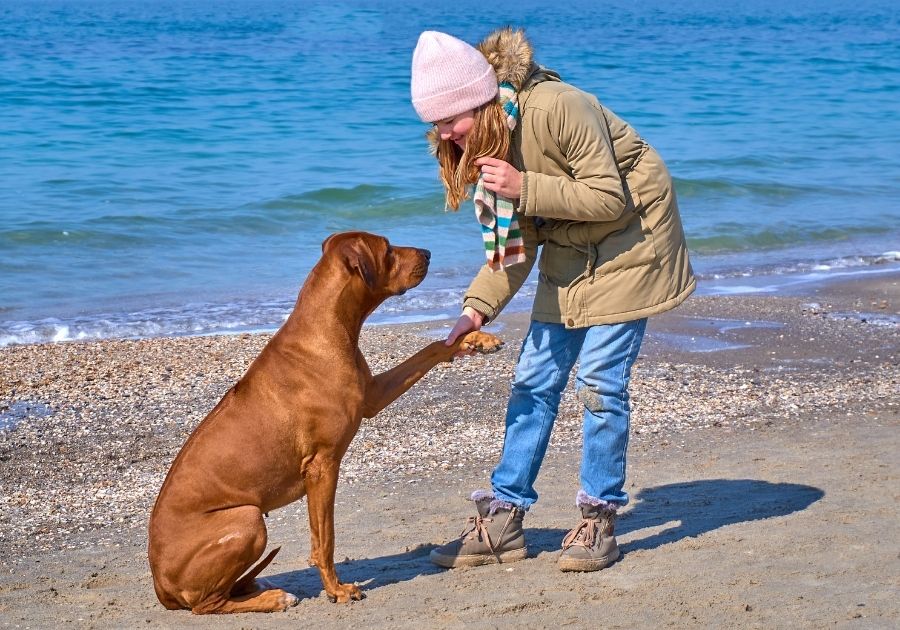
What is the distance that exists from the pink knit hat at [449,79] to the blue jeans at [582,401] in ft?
3.41

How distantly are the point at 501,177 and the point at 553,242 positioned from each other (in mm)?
593

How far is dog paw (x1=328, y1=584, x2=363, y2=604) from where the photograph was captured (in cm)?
443

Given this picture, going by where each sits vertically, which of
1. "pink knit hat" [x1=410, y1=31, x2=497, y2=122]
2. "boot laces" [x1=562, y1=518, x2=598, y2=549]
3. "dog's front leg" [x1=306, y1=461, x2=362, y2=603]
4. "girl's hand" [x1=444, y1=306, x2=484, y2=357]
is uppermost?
"pink knit hat" [x1=410, y1=31, x2=497, y2=122]

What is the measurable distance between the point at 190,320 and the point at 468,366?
3.81 meters

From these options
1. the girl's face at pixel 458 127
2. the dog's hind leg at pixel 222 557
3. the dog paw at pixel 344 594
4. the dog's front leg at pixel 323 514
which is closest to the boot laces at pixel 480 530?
the dog paw at pixel 344 594

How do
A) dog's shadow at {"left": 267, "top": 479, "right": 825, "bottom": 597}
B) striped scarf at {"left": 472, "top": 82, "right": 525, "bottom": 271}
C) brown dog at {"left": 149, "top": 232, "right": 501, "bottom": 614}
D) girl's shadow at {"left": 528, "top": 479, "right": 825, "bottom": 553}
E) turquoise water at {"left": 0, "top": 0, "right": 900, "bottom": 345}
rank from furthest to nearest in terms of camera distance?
turquoise water at {"left": 0, "top": 0, "right": 900, "bottom": 345} < girl's shadow at {"left": 528, "top": 479, "right": 825, "bottom": 553} < dog's shadow at {"left": 267, "top": 479, "right": 825, "bottom": 597} < brown dog at {"left": 149, "top": 232, "right": 501, "bottom": 614} < striped scarf at {"left": 472, "top": 82, "right": 525, "bottom": 271}

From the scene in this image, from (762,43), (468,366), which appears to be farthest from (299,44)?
(468,366)

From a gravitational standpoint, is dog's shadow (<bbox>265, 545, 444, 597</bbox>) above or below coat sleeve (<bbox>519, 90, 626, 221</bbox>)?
below

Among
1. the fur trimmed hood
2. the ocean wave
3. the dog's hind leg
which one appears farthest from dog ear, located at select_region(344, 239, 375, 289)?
the ocean wave

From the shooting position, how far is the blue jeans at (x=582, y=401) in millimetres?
4473

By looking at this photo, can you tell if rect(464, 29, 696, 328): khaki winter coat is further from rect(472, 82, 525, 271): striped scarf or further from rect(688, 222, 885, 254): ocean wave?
rect(688, 222, 885, 254): ocean wave

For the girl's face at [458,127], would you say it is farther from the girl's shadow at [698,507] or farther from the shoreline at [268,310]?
the shoreline at [268,310]

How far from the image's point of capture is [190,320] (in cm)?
1098

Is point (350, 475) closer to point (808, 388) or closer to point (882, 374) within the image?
point (808, 388)
